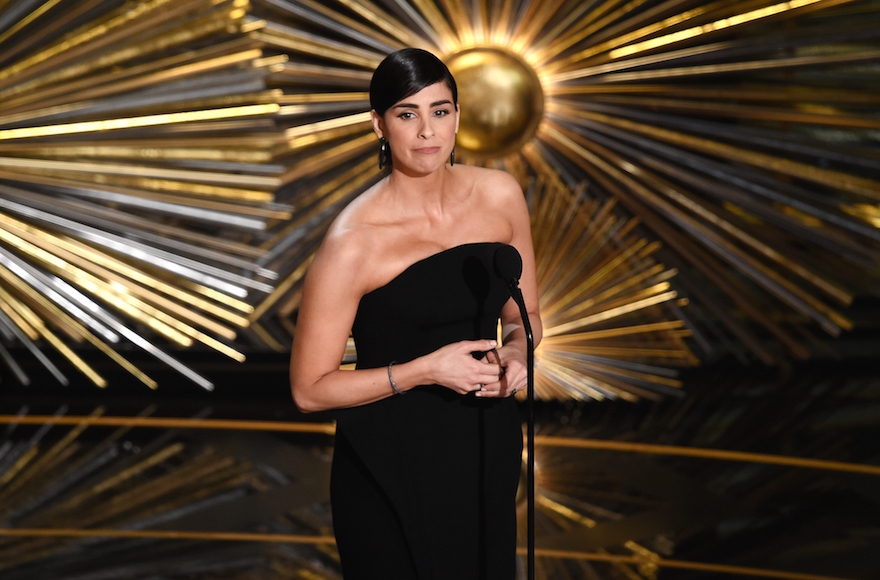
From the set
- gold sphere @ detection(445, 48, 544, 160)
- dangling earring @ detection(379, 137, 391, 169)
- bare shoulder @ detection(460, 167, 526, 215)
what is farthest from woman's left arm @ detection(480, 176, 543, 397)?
gold sphere @ detection(445, 48, 544, 160)

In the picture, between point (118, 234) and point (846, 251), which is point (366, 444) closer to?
point (118, 234)

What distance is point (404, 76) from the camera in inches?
48.2

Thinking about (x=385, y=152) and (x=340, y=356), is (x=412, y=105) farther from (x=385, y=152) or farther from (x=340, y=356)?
(x=340, y=356)

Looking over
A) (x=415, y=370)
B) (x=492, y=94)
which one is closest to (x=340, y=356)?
(x=415, y=370)

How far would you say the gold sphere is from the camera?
351cm

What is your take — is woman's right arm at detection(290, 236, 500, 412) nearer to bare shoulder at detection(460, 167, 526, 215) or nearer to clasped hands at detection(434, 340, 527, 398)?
clasped hands at detection(434, 340, 527, 398)

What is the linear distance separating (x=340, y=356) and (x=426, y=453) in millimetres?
180

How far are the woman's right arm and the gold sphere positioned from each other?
229 cm

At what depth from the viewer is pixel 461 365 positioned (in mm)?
1242

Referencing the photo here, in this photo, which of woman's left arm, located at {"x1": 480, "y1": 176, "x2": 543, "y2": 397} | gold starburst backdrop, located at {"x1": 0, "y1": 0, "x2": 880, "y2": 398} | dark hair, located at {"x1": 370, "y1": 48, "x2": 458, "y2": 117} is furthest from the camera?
gold starburst backdrop, located at {"x1": 0, "y1": 0, "x2": 880, "y2": 398}

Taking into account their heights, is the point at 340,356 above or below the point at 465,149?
above

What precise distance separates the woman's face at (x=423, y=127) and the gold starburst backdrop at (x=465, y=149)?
2298mm

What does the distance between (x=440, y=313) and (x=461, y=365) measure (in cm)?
11

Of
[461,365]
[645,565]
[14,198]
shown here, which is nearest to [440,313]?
[461,365]
